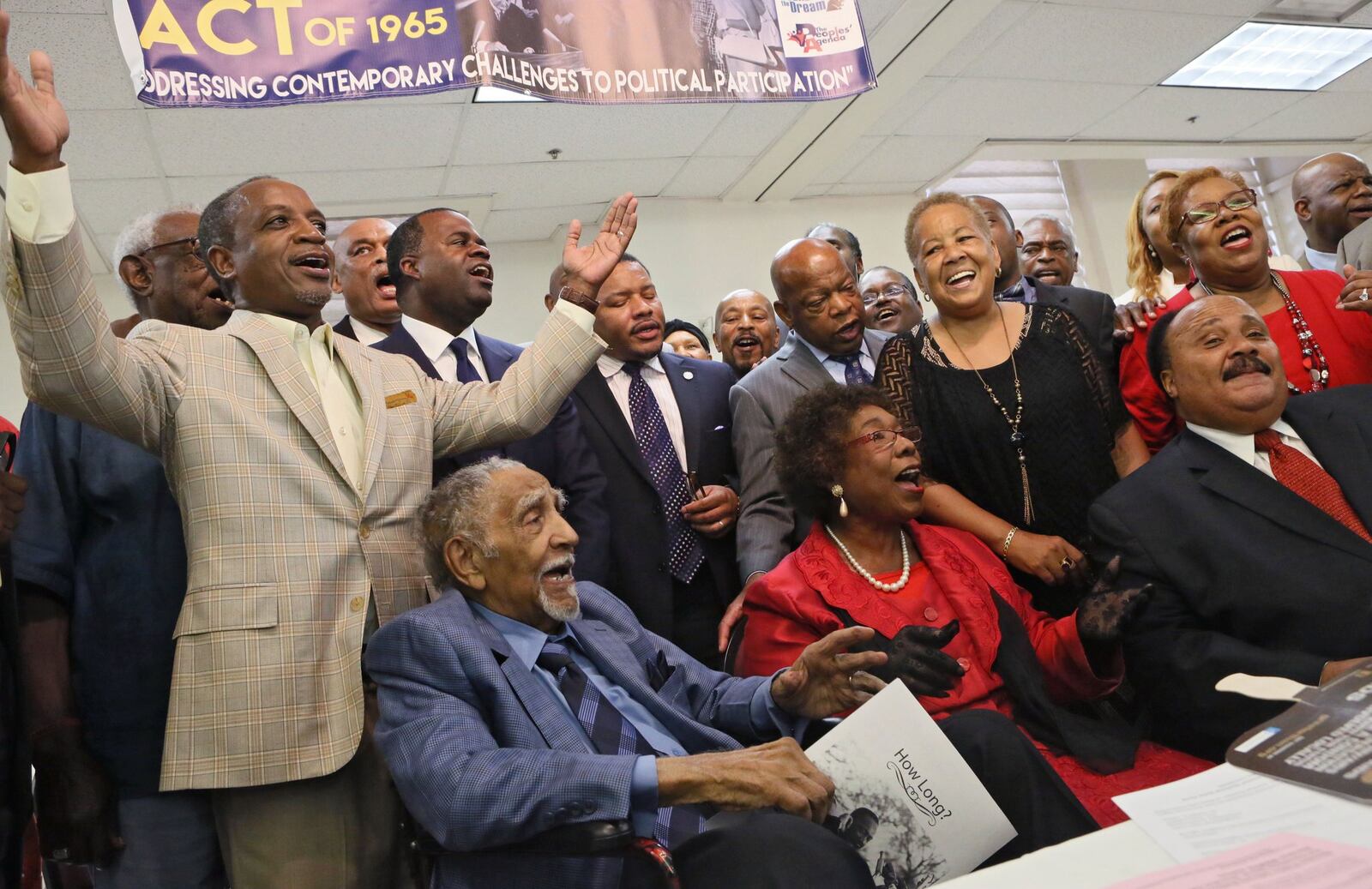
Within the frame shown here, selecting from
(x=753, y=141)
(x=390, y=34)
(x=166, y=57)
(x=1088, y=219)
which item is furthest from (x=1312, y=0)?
(x=166, y=57)

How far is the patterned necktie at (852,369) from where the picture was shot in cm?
303

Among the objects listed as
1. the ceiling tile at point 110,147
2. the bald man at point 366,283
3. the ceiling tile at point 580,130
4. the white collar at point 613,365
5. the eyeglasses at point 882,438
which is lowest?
the eyeglasses at point 882,438

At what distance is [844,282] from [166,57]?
185 centimetres

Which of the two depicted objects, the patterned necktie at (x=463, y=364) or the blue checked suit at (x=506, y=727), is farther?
the patterned necktie at (x=463, y=364)

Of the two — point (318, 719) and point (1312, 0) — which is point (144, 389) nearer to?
point (318, 719)

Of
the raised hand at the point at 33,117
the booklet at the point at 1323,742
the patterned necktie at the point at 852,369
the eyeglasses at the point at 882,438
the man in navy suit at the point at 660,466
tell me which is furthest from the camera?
the patterned necktie at the point at 852,369

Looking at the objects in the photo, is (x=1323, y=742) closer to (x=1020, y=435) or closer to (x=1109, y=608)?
(x=1109, y=608)

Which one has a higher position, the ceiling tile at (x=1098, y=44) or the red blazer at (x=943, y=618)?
the ceiling tile at (x=1098, y=44)

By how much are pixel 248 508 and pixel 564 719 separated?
27.1 inches

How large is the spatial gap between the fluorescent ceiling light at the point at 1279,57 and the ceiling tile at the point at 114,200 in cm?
583

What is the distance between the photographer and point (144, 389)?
179cm

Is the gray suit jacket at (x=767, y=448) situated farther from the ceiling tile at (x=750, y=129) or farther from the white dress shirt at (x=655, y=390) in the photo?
the ceiling tile at (x=750, y=129)

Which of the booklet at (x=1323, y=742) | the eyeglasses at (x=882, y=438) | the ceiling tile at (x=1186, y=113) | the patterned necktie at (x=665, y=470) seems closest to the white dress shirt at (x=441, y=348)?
the patterned necktie at (x=665, y=470)

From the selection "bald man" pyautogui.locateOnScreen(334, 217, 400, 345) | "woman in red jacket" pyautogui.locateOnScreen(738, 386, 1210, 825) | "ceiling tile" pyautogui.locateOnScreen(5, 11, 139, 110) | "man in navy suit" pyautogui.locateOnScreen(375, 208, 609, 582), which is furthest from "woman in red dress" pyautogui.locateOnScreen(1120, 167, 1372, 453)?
"ceiling tile" pyautogui.locateOnScreen(5, 11, 139, 110)
